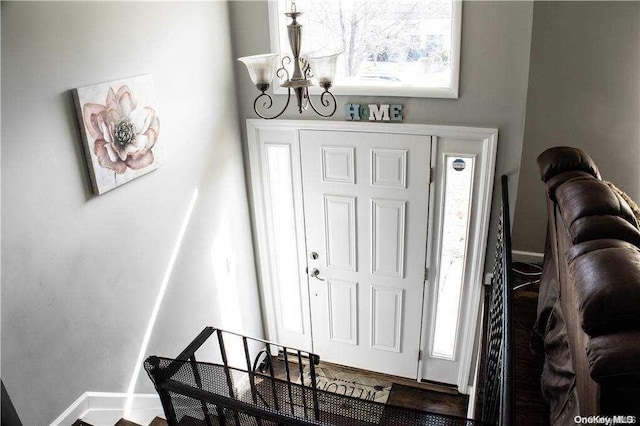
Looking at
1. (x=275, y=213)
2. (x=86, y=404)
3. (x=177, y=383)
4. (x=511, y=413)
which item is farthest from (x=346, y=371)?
(x=511, y=413)

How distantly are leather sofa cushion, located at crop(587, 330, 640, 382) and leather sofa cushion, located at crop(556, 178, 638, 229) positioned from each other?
2.03ft

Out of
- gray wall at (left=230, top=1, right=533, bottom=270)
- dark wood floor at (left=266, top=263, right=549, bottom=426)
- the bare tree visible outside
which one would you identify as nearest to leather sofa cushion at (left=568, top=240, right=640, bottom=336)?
dark wood floor at (left=266, top=263, right=549, bottom=426)

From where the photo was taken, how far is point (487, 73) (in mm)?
3102

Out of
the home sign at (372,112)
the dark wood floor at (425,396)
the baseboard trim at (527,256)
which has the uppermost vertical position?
the home sign at (372,112)

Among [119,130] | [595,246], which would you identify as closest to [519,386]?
[595,246]

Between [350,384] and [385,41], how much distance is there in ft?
9.09

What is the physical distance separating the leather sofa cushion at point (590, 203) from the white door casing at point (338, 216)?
1.22m

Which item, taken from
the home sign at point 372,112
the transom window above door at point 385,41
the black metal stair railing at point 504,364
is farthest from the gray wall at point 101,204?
the black metal stair railing at point 504,364

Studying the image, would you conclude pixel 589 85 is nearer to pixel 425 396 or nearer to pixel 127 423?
pixel 425 396

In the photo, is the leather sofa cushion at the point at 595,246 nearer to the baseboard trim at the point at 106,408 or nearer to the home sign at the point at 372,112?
the home sign at the point at 372,112

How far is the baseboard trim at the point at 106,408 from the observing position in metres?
2.45

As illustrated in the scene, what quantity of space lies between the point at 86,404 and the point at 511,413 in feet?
7.06

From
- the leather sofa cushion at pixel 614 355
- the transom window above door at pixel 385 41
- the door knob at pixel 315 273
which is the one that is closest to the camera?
the leather sofa cushion at pixel 614 355

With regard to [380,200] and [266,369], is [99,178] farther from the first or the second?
[266,369]
